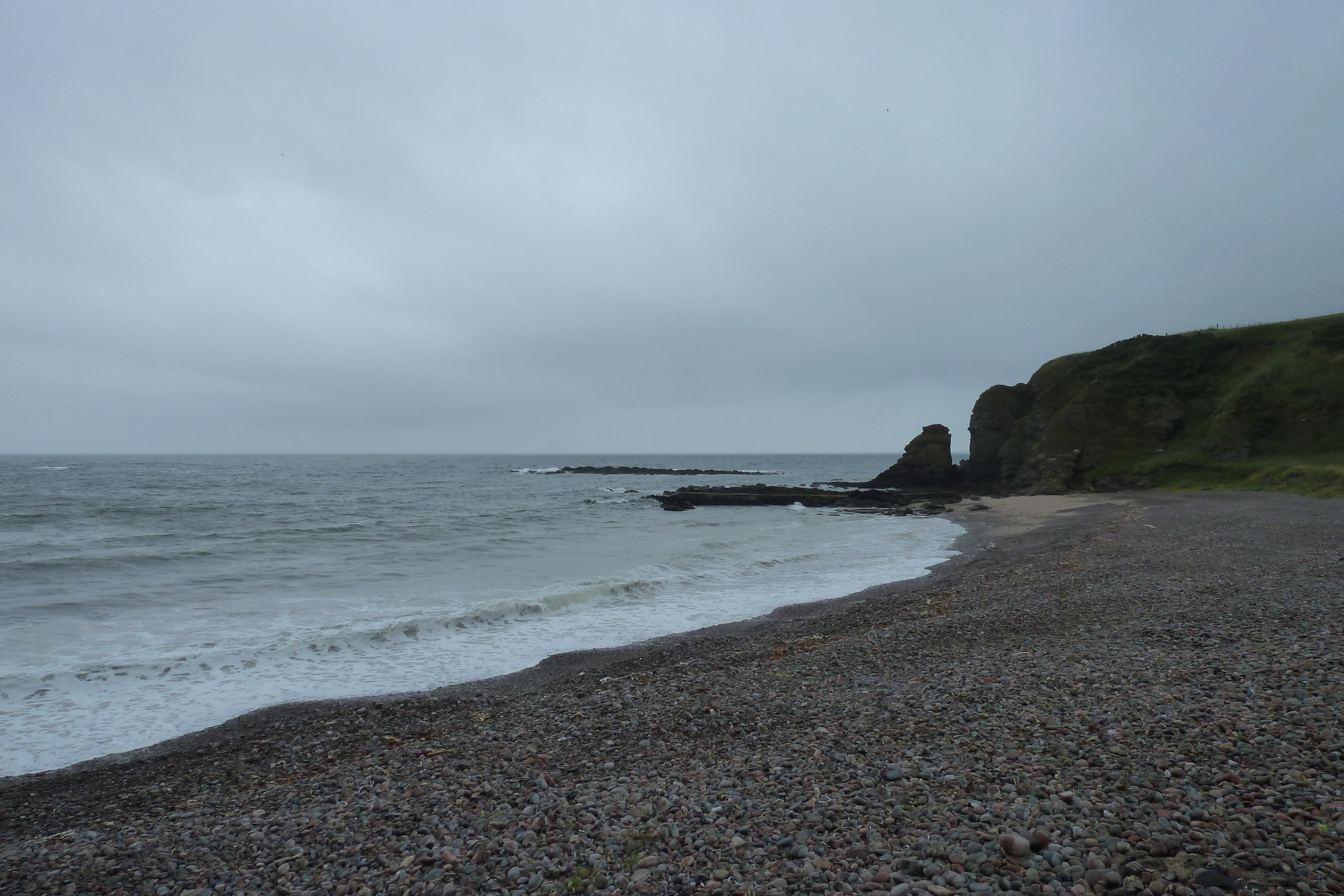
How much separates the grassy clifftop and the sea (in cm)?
1945

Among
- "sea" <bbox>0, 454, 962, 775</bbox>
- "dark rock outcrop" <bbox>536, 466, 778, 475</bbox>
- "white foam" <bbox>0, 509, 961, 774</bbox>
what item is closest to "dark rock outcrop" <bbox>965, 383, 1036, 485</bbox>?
"sea" <bbox>0, 454, 962, 775</bbox>

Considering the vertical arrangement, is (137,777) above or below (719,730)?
below

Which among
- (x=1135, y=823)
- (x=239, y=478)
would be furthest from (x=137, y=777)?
(x=239, y=478)

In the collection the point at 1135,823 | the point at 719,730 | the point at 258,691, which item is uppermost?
the point at 1135,823

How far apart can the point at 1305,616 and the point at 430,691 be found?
11.5 m

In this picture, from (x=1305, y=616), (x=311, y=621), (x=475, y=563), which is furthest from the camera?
(x=475, y=563)

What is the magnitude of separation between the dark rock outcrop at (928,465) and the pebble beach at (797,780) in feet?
173

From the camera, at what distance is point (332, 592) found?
16344mm

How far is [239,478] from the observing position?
77125mm

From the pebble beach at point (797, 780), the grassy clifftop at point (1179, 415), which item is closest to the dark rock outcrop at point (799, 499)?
the grassy clifftop at point (1179, 415)

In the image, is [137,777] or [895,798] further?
[137,777]

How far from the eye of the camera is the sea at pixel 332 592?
31.3ft

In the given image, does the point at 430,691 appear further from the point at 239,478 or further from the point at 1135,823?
the point at 239,478

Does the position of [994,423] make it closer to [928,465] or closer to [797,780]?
[928,465]
